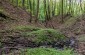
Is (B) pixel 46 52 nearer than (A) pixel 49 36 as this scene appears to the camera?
Yes

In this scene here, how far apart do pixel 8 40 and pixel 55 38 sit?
449 centimetres

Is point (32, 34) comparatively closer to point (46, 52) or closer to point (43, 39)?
point (43, 39)

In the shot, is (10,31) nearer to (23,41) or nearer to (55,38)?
(23,41)

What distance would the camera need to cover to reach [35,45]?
14461 mm

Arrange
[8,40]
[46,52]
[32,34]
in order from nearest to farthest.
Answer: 1. [46,52]
2. [8,40]
3. [32,34]

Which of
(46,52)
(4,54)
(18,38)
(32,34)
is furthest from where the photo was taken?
(32,34)

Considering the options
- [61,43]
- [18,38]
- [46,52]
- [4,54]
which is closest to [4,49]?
[4,54]

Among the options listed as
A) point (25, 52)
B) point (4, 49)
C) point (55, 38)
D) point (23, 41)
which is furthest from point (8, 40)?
point (55, 38)

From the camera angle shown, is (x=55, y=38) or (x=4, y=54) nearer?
(x=4, y=54)

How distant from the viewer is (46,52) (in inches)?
453

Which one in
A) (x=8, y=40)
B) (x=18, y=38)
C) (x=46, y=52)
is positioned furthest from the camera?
(x=18, y=38)

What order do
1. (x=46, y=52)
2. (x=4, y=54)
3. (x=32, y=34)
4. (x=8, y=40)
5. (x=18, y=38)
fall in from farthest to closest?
(x=32, y=34)
(x=18, y=38)
(x=8, y=40)
(x=46, y=52)
(x=4, y=54)

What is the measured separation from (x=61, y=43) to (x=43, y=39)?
1478 millimetres

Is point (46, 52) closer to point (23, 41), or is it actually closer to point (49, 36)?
point (23, 41)
